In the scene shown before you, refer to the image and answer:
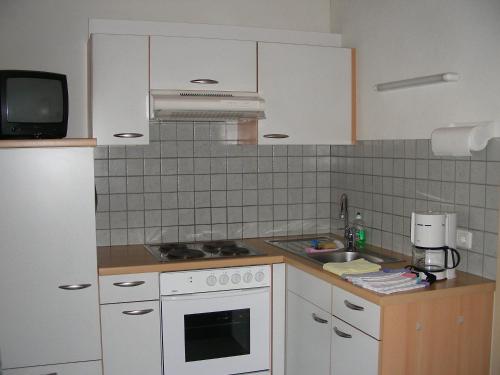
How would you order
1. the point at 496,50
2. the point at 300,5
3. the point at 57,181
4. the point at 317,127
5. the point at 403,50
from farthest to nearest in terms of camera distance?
the point at 300,5 < the point at 317,127 < the point at 403,50 < the point at 57,181 < the point at 496,50

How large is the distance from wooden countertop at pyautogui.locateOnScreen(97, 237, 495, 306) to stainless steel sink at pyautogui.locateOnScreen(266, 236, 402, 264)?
0.07 m

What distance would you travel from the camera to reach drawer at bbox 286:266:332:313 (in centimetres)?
275

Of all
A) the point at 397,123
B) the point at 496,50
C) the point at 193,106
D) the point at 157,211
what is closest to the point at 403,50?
the point at 397,123

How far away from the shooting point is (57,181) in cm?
279

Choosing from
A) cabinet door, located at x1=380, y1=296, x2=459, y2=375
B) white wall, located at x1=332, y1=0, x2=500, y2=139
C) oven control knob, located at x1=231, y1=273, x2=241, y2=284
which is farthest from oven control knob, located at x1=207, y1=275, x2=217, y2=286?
white wall, located at x1=332, y1=0, x2=500, y2=139

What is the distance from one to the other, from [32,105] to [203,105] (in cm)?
90

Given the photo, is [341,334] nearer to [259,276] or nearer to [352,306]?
[352,306]

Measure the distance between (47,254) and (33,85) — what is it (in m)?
0.88

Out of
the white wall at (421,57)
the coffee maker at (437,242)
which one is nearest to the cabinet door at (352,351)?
the coffee maker at (437,242)

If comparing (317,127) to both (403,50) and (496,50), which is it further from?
(496,50)

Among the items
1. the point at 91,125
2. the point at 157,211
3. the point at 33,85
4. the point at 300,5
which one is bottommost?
the point at 157,211

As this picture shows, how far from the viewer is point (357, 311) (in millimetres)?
2480

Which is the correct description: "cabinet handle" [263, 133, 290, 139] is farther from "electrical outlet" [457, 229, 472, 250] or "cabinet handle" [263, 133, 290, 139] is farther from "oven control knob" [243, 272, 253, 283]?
"electrical outlet" [457, 229, 472, 250]

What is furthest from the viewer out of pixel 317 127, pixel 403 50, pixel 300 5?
pixel 300 5
